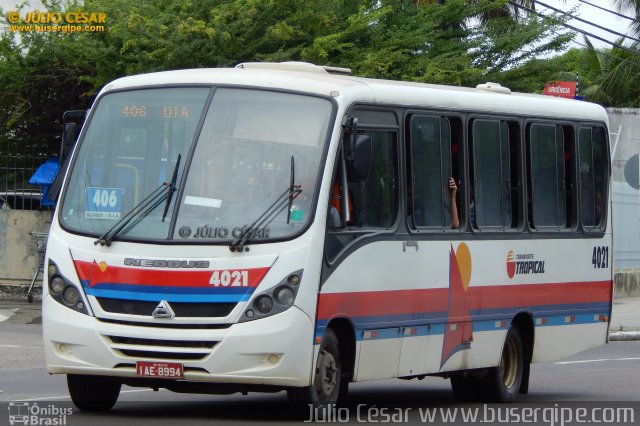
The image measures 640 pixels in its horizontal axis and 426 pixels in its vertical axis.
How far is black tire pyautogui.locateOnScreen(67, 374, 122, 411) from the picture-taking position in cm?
1109

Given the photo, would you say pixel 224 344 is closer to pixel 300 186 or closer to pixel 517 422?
pixel 300 186

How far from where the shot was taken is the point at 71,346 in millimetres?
10617

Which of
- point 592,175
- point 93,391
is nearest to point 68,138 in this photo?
point 93,391

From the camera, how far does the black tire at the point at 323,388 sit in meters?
10.6

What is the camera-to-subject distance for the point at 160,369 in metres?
10.3

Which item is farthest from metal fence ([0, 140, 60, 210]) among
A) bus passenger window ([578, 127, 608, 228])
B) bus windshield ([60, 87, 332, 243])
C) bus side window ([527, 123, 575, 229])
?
bus windshield ([60, 87, 332, 243])

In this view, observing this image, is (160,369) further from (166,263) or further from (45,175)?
(45,175)

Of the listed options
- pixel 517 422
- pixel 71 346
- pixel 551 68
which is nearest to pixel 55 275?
pixel 71 346

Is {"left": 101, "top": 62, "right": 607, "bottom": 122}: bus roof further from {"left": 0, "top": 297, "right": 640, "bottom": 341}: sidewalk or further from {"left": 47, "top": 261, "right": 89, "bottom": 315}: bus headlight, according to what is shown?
{"left": 0, "top": 297, "right": 640, "bottom": 341}: sidewalk

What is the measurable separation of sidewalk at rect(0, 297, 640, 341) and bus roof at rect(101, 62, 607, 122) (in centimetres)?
1061

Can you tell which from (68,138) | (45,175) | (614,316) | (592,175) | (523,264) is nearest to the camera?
(68,138)

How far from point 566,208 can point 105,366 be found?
6152mm

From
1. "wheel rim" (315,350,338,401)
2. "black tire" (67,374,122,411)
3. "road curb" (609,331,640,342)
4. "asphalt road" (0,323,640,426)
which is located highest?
"wheel rim" (315,350,338,401)

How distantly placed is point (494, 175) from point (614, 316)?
14.3 m
